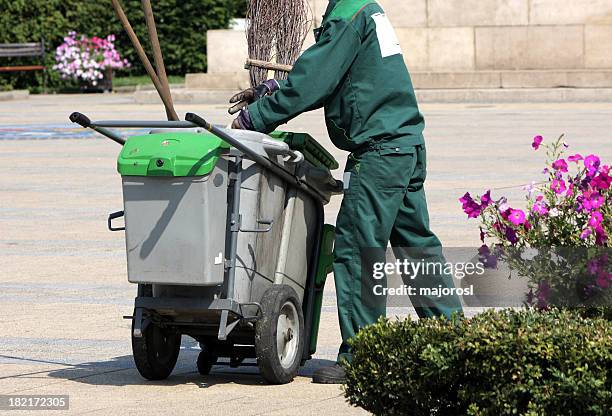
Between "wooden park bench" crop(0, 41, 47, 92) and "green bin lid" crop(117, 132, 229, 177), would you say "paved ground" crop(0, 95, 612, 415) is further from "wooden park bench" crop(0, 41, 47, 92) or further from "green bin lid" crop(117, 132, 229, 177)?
"wooden park bench" crop(0, 41, 47, 92)

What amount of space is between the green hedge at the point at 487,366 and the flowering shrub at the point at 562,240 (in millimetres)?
290

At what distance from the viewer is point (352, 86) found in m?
5.70

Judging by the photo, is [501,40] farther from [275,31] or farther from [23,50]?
[275,31]

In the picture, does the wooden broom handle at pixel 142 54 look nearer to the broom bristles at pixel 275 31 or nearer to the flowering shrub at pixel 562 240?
the broom bristles at pixel 275 31

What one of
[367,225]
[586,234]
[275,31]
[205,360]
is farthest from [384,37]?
[205,360]

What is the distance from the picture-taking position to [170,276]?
5.50 metres

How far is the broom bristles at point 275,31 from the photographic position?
6.61 m

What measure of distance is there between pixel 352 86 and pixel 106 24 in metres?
26.9

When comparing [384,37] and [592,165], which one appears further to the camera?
[384,37]

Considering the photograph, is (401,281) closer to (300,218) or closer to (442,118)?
(300,218)

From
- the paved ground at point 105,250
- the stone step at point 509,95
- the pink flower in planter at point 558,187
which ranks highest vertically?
the pink flower in planter at point 558,187

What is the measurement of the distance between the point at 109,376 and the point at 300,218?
1.11 m

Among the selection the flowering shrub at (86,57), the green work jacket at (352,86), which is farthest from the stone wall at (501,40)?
the green work jacket at (352,86)

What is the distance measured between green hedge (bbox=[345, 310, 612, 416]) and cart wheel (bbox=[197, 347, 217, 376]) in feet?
6.07
